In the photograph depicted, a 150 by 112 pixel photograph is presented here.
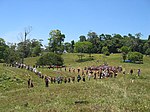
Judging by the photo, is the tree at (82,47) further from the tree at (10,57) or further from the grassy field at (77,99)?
the grassy field at (77,99)

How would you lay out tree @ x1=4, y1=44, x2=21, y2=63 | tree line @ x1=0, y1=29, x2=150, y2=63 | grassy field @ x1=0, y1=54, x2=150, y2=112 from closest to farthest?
grassy field @ x1=0, y1=54, x2=150, y2=112
tree @ x1=4, y1=44, x2=21, y2=63
tree line @ x1=0, y1=29, x2=150, y2=63

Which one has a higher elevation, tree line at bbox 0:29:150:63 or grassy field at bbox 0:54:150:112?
tree line at bbox 0:29:150:63

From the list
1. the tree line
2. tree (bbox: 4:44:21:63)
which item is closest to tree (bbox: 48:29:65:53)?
the tree line

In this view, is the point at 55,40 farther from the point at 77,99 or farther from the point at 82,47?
the point at 77,99

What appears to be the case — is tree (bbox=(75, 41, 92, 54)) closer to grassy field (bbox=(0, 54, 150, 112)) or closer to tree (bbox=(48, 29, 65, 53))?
tree (bbox=(48, 29, 65, 53))

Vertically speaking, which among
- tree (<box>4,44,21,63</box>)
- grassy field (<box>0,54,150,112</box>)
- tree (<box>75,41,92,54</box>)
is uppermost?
tree (<box>75,41,92,54</box>)

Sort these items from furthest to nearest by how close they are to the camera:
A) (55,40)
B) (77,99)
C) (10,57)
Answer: (55,40)
(10,57)
(77,99)

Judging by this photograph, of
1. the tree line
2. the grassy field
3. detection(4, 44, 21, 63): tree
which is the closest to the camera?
the grassy field

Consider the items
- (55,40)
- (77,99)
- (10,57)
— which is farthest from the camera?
(55,40)

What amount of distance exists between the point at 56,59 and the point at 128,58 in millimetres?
38572

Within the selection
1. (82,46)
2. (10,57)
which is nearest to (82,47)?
(82,46)

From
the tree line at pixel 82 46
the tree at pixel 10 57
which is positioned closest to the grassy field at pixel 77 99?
the tree at pixel 10 57

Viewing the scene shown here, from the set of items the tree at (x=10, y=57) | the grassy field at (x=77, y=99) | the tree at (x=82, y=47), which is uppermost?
the tree at (x=82, y=47)

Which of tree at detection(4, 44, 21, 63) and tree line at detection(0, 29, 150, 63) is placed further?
tree line at detection(0, 29, 150, 63)
